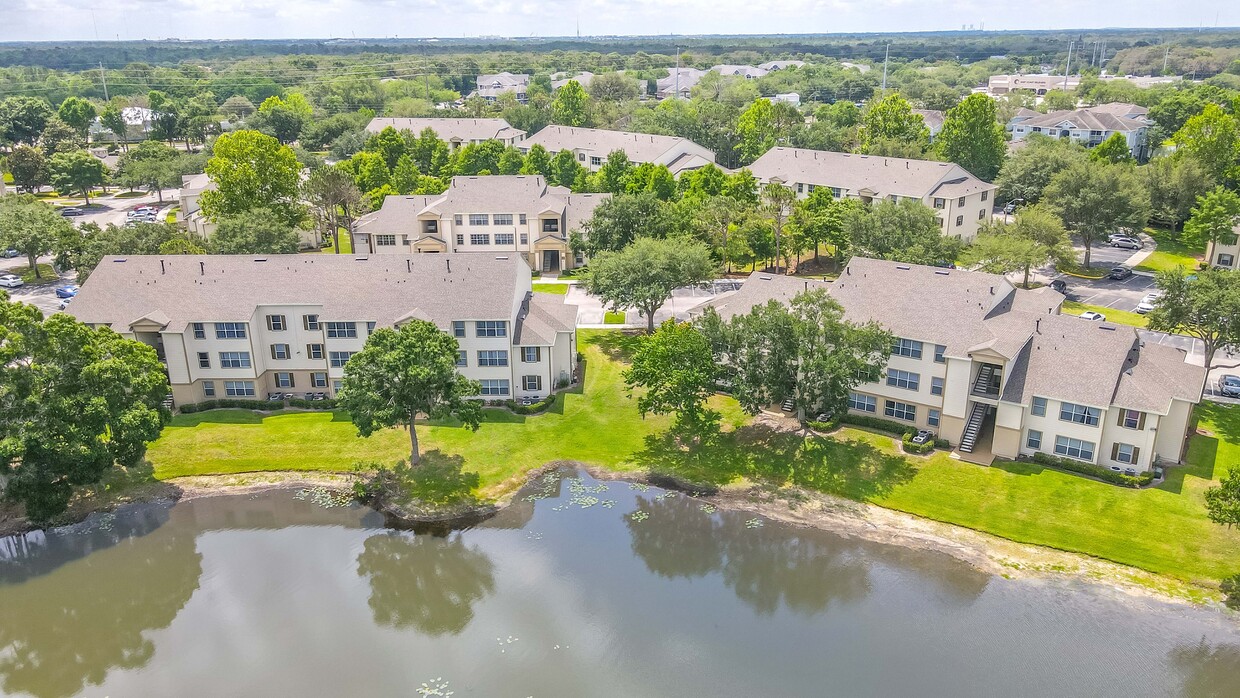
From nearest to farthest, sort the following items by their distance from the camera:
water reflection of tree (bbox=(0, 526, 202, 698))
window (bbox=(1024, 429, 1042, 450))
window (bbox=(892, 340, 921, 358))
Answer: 1. water reflection of tree (bbox=(0, 526, 202, 698))
2. window (bbox=(1024, 429, 1042, 450))
3. window (bbox=(892, 340, 921, 358))

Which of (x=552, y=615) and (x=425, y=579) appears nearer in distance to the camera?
(x=552, y=615)

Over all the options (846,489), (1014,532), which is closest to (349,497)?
(846,489)

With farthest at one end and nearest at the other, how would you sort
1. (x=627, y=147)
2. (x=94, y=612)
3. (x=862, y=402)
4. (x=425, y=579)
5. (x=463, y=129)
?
(x=463, y=129) → (x=627, y=147) → (x=862, y=402) → (x=425, y=579) → (x=94, y=612)

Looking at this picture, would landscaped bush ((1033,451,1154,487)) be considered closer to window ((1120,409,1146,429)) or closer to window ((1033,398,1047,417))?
window ((1033,398,1047,417))

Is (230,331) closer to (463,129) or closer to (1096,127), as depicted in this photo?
(463,129)

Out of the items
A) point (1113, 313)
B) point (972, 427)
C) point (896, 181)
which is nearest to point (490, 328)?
point (972, 427)

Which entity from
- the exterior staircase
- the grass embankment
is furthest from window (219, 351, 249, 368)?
the exterior staircase
